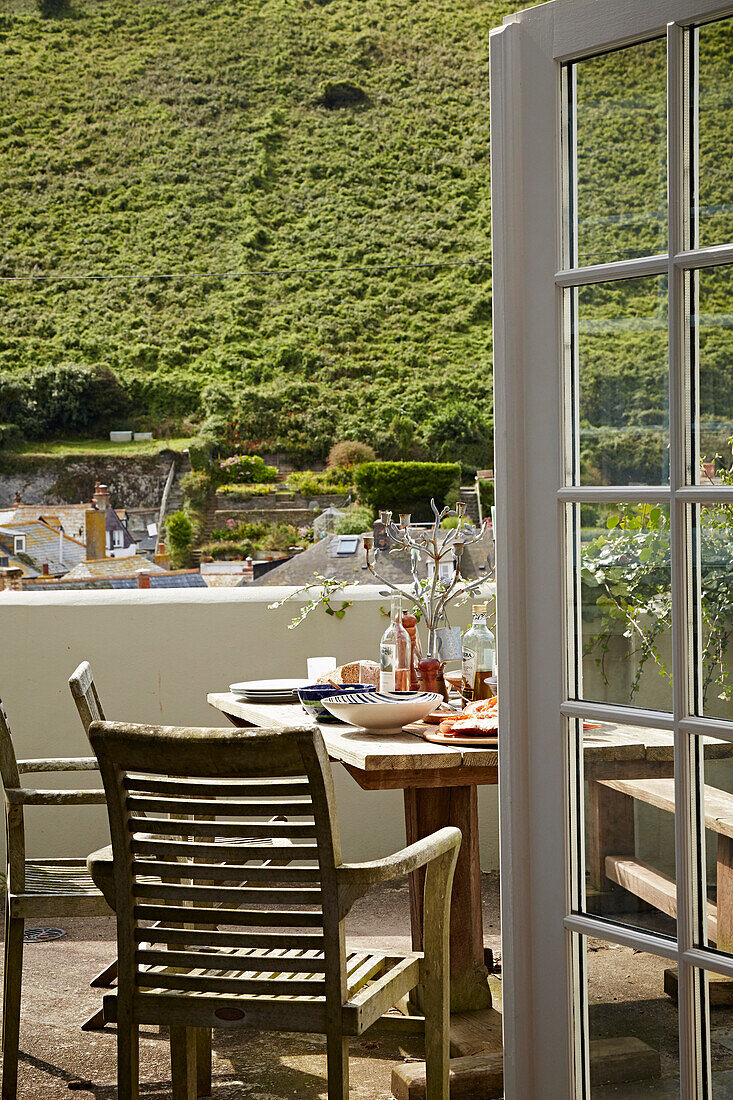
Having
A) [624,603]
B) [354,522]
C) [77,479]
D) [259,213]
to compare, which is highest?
[259,213]

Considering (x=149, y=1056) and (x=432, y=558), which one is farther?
(x=432, y=558)

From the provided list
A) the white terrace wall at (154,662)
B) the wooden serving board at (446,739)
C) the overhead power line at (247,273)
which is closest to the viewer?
the wooden serving board at (446,739)

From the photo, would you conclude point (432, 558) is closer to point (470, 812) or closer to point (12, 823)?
point (470, 812)

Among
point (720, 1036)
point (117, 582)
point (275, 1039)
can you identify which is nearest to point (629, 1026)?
point (720, 1036)

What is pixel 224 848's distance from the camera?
5.20 feet

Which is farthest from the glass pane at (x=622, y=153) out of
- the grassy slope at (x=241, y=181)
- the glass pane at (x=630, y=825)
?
the grassy slope at (x=241, y=181)

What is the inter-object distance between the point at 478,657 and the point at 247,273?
22.6 meters

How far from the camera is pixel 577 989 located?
5.30ft

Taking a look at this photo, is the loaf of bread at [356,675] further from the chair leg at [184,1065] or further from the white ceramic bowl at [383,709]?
the chair leg at [184,1065]

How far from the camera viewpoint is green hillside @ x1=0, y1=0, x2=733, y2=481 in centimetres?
2330

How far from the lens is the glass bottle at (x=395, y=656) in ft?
7.91

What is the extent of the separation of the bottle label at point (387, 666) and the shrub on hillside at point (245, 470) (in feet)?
65.0

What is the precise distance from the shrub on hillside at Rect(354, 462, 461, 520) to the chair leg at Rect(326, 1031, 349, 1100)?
20.4 m

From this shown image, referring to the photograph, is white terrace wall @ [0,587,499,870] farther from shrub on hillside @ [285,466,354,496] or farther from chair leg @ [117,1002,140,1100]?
shrub on hillside @ [285,466,354,496]
